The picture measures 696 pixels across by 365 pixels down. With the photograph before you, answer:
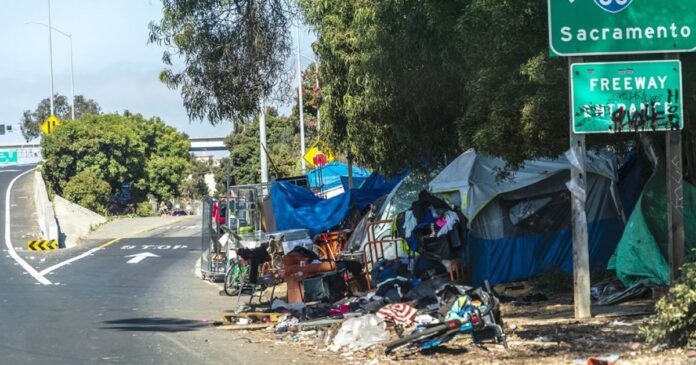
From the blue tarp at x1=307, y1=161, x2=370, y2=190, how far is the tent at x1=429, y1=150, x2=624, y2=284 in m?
14.8

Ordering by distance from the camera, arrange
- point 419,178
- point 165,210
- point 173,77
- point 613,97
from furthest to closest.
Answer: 1. point 165,210
2. point 419,178
3. point 173,77
4. point 613,97

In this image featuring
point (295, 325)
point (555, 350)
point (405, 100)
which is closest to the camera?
point (555, 350)

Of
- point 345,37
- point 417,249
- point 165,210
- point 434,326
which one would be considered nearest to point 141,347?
point 434,326

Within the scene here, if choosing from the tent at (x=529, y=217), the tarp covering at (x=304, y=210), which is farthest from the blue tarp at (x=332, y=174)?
the tent at (x=529, y=217)

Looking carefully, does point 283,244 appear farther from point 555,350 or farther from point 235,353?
point 555,350

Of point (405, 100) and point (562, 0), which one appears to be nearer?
point (562, 0)

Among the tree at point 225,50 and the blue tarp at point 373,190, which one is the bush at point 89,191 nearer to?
the blue tarp at point 373,190

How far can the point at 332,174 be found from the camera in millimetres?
33812

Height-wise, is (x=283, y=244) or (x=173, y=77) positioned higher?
(x=173, y=77)

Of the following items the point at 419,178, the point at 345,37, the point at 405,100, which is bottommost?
the point at 419,178

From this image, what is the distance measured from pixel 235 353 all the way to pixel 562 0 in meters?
5.96

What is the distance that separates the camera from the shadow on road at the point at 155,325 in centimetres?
1380

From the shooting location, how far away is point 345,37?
2028cm

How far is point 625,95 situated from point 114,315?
9512 mm
